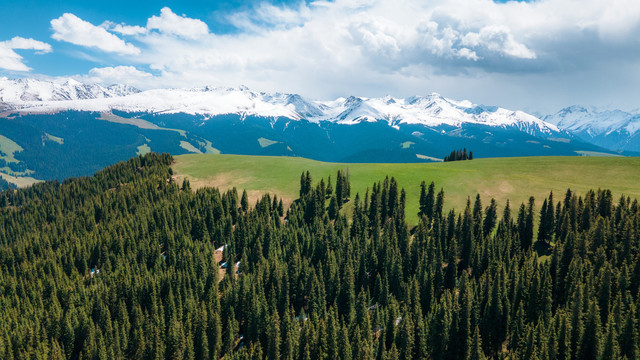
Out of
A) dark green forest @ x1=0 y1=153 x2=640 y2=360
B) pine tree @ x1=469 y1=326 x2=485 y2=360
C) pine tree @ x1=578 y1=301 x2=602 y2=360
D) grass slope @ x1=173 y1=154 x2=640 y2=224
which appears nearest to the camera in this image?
pine tree @ x1=578 y1=301 x2=602 y2=360

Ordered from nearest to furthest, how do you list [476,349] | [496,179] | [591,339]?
1. [591,339]
2. [476,349]
3. [496,179]

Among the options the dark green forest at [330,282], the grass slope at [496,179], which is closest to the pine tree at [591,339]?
the dark green forest at [330,282]

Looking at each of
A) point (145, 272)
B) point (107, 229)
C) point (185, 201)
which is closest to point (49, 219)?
point (107, 229)

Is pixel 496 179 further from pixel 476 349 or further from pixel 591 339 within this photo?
pixel 476 349

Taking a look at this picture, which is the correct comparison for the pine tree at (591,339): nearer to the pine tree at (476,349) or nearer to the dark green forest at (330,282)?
the dark green forest at (330,282)

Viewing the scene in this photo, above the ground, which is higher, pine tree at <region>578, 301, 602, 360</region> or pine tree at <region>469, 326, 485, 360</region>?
pine tree at <region>578, 301, 602, 360</region>

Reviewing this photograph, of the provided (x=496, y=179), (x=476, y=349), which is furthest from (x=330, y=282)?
(x=496, y=179)

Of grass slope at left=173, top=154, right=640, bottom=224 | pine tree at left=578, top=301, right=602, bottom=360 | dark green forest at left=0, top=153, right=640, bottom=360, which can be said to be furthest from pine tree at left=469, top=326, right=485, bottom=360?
grass slope at left=173, top=154, right=640, bottom=224

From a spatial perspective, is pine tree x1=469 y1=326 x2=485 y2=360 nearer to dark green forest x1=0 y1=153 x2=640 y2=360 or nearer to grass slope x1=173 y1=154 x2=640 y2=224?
dark green forest x1=0 y1=153 x2=640 y2=360
